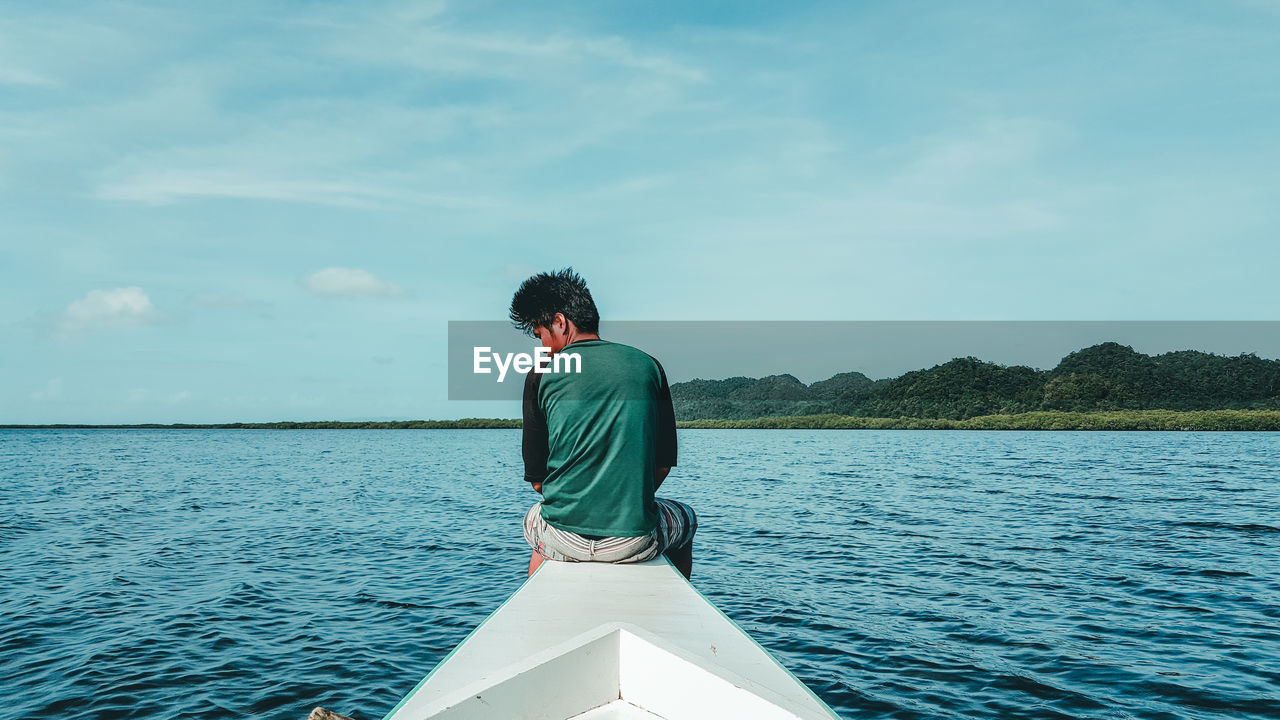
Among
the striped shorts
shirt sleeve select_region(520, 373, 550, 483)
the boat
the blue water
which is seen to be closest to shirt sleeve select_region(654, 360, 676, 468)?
the striped shorts

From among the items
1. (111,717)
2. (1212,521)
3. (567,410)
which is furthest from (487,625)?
(1212,521)

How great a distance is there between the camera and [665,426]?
5.23 meters

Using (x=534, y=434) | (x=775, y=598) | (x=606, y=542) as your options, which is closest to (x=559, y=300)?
(x=534, y=434)

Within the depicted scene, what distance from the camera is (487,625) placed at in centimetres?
397

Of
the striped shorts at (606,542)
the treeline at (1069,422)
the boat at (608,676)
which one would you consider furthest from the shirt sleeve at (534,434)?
the treeline at (1069,422)

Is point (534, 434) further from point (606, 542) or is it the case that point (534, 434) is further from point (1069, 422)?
point (1069, 422)

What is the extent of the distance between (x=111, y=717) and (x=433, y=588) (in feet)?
17.0

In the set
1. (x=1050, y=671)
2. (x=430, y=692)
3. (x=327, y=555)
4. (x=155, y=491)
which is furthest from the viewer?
(x=155, y=491)

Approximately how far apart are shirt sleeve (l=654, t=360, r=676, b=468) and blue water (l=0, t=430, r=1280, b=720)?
3080mm

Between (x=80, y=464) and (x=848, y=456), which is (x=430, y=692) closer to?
(x=848, y=456)

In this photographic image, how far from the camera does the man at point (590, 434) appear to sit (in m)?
4.82

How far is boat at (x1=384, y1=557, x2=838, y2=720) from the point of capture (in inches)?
110

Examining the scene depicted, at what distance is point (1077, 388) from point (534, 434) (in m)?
147

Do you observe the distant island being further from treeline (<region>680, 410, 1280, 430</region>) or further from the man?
the man
